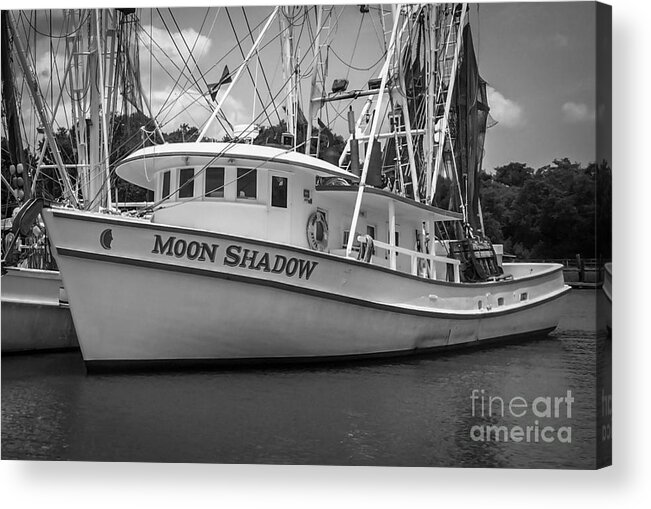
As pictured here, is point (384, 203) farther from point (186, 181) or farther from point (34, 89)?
point (34, 89)

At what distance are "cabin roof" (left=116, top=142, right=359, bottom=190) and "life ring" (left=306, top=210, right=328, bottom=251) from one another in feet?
2.23

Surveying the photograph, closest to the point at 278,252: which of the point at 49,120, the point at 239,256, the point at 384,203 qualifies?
the point at 239,256

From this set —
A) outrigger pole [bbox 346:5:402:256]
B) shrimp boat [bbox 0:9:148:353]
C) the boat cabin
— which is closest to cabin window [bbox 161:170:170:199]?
the boat cabin

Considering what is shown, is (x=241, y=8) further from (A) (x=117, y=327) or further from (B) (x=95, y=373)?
(B) (x=95, y=373)

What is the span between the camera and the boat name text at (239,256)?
30.1ft

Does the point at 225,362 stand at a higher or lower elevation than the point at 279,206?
lower

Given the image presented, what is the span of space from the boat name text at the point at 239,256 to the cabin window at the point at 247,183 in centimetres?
108

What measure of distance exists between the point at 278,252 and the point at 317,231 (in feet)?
4.75

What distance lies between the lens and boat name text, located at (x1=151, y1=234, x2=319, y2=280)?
916 cm

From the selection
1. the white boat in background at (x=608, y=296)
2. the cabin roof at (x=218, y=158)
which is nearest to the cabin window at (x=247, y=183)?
the cabin roof at (x=218, y=158)

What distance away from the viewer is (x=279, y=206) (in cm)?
1045

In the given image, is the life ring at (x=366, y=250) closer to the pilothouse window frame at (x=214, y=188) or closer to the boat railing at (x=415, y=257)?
the boat railing at (x=415, y=257)

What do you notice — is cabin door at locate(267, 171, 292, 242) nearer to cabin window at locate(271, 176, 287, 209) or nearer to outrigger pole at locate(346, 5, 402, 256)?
cabin window at locate(271, 176, 287, 209)

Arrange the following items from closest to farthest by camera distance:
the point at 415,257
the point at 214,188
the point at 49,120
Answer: the point at 214,188
the point at 49,120
the point at 415,257
